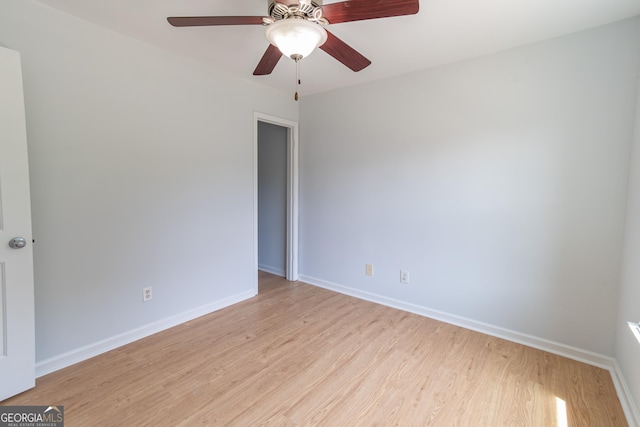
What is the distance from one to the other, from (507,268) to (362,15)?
7.17 feet

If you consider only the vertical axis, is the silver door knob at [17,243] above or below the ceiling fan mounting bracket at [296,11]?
below

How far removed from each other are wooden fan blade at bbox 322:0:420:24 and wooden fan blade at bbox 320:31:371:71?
0.44 ft

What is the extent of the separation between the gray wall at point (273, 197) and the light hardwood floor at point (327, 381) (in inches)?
62.2

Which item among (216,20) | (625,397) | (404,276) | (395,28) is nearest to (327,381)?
(404,276)

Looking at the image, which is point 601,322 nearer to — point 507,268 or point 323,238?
point 507,268

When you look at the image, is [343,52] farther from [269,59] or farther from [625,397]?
[625,397]

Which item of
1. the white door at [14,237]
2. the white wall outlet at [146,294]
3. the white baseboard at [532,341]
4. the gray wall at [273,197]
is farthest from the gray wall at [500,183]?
the white door at [14,237]

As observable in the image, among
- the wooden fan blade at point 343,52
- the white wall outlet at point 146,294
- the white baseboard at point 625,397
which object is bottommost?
the white baseboard at point 625,397

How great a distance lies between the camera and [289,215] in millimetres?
3859

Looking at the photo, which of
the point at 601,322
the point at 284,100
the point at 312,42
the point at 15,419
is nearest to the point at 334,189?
the point at 284,100

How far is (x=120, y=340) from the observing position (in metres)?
2.33

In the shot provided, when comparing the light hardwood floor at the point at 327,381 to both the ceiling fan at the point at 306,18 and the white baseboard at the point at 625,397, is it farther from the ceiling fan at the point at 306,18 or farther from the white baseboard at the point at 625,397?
the ceiling fan at the point at 306,18

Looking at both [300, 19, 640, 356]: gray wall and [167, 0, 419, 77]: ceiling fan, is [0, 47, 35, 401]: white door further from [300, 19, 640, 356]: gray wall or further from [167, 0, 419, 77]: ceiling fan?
[300, 19, 640, 356]: gray wall

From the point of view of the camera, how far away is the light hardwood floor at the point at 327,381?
1.67 m
